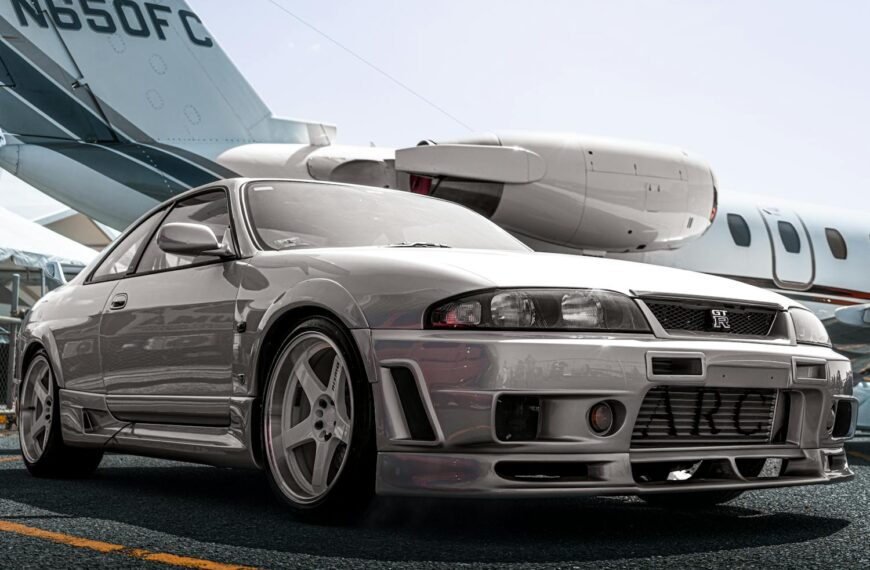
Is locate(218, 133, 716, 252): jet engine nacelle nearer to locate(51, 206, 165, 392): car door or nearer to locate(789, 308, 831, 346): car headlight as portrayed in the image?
locate(51, 206, 165, 392): car door

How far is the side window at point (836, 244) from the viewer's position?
47.9ft

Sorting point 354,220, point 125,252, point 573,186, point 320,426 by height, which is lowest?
point 320,426

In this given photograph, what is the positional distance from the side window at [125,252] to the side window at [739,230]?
30.3 feet

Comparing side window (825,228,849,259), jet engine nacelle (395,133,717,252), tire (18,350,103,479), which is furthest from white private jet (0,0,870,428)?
tire (18,350,103,479)

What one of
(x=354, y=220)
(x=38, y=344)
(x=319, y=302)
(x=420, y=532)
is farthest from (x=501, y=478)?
(x=38, y=344)

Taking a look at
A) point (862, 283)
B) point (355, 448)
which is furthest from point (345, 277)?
point (862, 283)

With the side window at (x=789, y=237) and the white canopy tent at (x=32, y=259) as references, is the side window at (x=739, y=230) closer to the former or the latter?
the side window at (x=789, y=237)

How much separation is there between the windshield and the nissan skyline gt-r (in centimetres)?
1

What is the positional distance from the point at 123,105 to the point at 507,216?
13.7 ft

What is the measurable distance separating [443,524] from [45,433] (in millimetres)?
2769

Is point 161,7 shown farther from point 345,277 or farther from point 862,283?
point 862,283

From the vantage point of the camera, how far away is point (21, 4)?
10.9 m

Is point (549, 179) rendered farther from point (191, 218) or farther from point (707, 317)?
point (707, 317)

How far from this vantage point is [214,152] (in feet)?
36.3
